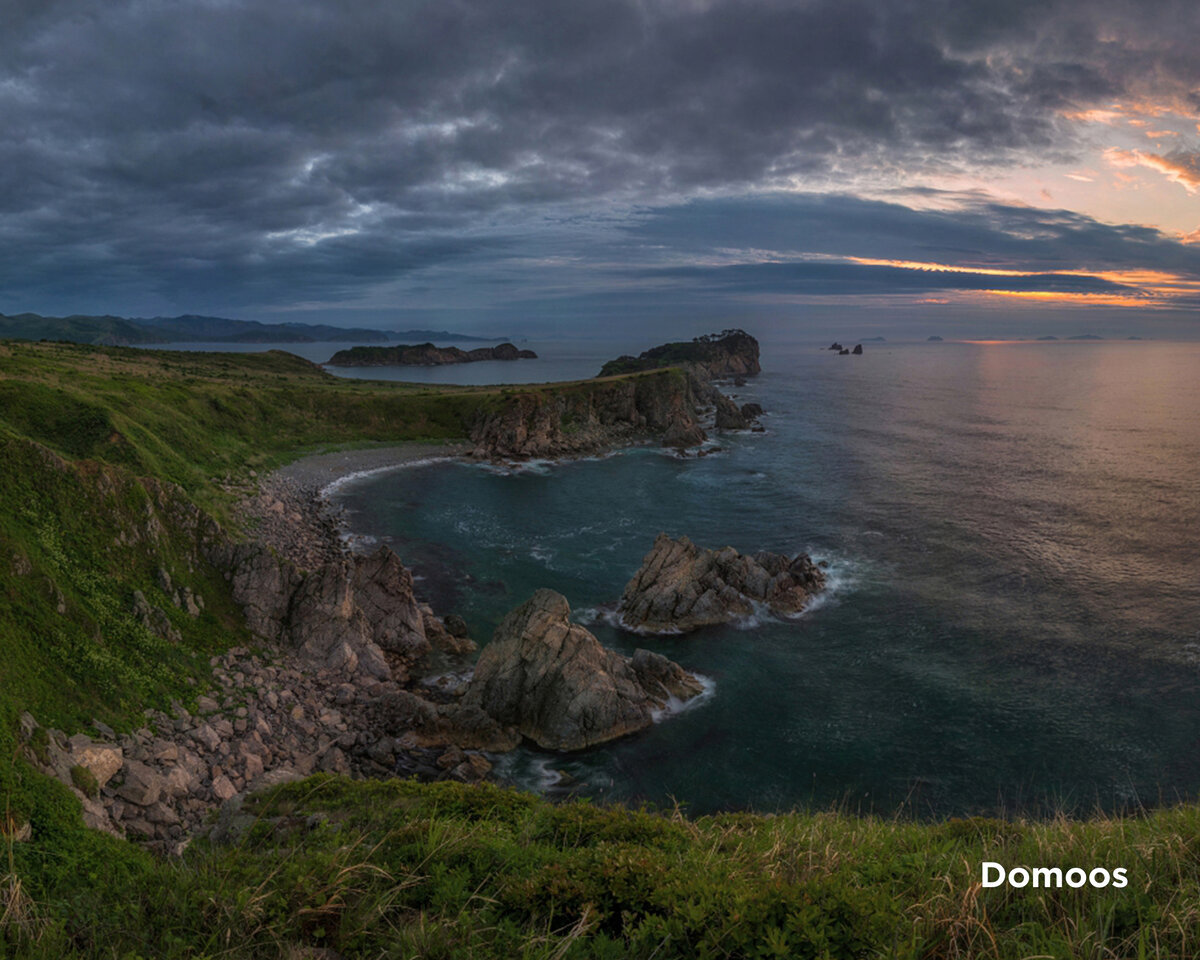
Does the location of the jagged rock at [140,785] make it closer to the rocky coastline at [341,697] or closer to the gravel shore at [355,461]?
the rocky coastline at [341,697]

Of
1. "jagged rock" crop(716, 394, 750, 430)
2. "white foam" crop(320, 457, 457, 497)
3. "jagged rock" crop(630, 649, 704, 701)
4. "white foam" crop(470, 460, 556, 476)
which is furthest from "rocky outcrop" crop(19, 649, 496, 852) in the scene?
"jagged rock" crop(716, 394, 750, 430)

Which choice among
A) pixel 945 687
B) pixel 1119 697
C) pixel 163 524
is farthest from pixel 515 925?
pixel 1119 697

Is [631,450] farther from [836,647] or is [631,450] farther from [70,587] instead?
[70,587]

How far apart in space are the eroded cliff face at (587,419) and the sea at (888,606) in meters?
7.05

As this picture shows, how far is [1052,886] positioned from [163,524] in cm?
3369

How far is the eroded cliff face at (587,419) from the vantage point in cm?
9594

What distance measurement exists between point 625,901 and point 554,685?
2209 cm

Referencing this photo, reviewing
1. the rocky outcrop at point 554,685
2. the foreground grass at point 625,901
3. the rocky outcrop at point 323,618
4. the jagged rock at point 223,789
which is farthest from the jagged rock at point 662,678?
the foreground grass at point 625,901

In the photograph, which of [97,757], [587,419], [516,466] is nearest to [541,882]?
[97,757]

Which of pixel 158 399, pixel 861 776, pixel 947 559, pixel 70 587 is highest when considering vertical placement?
pixel 158 399

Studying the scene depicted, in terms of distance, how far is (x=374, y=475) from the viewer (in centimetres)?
7931

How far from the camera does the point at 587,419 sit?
107938 mm

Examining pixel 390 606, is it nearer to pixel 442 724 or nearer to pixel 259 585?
pixel 259 585

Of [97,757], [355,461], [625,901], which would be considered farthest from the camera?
[355,461]
